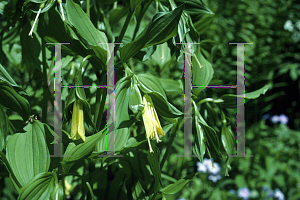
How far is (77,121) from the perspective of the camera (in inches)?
13.6

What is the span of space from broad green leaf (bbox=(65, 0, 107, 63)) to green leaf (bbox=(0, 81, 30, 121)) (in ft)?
0.38

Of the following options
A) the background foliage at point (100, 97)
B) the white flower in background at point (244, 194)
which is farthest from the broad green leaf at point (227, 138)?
the white flower in background at point (244, 194)

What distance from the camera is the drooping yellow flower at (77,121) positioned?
34 cm

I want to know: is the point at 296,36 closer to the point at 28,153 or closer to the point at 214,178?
the point at 214,178

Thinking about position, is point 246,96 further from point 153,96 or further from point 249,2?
point 249,2

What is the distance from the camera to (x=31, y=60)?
0.51 m

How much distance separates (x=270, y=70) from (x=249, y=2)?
412 millimetres

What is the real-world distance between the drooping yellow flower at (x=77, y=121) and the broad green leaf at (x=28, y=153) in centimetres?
9

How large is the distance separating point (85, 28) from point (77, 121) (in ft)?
0.43

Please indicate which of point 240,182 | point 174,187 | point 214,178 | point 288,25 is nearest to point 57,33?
point 174,187

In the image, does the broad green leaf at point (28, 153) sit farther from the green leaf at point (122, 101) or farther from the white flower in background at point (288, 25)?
the white flower in background at point (288, 25)

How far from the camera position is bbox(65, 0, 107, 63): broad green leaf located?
358 mm

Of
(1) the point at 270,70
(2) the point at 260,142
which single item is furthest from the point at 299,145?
(1) the point at 270,70

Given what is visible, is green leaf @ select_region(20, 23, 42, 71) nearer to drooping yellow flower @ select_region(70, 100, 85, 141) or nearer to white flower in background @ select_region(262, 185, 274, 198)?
drooping yellow flower @ select_region(70, 100, 85, 141)
